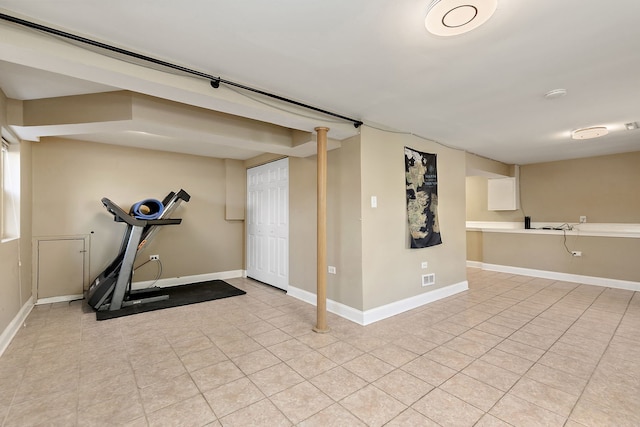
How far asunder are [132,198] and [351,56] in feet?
14.0

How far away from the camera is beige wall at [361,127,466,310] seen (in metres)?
3.46

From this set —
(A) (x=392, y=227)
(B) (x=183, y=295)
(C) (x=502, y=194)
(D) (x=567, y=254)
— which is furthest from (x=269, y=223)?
(D) (x=567, y=254)

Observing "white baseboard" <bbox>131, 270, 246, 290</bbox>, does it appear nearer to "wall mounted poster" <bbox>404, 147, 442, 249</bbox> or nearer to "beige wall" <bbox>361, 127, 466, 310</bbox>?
"beige wall" <bbox>361, 127, 466, 310</bbox>

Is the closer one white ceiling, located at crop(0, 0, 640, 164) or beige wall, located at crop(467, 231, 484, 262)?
white ceiling, located at crop(0, 0, 640, 164)

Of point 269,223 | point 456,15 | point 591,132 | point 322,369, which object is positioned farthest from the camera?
point 269,223

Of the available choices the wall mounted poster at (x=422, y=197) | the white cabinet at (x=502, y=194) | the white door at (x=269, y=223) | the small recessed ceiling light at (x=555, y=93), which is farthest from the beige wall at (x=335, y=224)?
the white cabinet at (x=502, y=194)

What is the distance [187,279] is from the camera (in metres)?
5.16

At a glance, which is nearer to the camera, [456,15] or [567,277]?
[456,15]

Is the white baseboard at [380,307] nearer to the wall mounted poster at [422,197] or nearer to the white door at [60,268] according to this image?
the wall mounted poster at [422,197]

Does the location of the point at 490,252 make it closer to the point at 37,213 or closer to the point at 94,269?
Answer: the point at 94,269

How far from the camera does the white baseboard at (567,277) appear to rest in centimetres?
483

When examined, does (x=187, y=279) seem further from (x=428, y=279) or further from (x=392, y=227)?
(x=428, y=279)

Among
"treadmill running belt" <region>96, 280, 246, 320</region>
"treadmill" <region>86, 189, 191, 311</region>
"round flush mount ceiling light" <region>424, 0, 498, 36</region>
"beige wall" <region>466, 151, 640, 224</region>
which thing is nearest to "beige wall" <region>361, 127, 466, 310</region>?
"round flush mount ceiling light" <region>424, 0, 498, 36</region>

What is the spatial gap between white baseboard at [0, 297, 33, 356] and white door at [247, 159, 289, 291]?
3.03 metres
